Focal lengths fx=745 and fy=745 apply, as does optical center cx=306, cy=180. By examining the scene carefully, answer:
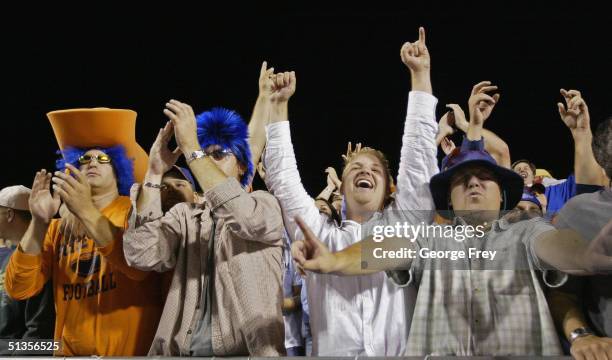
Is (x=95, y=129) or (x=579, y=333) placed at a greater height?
(x=95, y=129)

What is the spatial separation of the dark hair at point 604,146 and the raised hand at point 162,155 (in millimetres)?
1412

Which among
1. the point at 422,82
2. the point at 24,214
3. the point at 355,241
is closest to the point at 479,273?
the point at 355,241

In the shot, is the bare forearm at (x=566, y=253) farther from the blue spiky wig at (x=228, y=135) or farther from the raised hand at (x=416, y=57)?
the blue spiky wig at (x=228, y=135)

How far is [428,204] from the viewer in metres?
2.42

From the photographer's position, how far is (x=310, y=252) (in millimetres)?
2162

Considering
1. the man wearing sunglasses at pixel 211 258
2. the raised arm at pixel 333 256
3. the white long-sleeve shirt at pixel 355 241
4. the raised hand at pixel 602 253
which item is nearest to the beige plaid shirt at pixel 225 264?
the man wearing sunglasses at pixel 211 258

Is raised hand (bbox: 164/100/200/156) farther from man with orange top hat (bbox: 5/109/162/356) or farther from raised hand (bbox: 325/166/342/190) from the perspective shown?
raised hand (bbox: 325/166/342/190)

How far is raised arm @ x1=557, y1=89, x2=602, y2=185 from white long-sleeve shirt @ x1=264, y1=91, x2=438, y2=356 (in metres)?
0.58

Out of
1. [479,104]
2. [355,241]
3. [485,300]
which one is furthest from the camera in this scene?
[479,104]

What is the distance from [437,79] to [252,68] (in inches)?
39.9

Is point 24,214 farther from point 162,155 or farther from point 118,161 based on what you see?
point 162,155

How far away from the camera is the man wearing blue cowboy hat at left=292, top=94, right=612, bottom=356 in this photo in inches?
84.4

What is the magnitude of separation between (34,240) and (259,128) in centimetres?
99

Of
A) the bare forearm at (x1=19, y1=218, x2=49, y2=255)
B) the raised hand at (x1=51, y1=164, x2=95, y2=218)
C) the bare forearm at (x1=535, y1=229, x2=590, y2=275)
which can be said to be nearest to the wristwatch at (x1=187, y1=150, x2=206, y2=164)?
the raised hand at (x1=51, y1=164, x2=95, y2=218)
